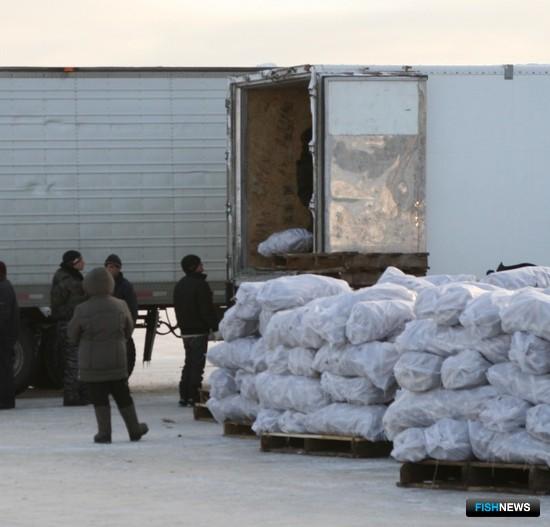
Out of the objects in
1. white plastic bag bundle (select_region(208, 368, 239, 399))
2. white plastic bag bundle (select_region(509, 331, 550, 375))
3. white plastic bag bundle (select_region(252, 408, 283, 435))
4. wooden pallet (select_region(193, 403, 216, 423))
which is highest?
white plastic bag bundle (select_region(509, 331, 550, 375))

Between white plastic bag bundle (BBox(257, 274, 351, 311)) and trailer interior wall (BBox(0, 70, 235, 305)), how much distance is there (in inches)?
224

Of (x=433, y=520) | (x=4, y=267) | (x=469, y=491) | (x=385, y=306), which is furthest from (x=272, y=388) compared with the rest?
(x=4, y=267)

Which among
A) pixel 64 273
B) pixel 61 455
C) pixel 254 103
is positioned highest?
pixel 254 103

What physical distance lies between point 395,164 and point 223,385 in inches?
133

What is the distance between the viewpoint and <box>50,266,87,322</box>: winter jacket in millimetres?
18844

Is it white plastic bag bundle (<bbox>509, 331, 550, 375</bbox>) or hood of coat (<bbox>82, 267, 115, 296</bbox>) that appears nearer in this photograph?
white plastic bag bundle (<bbox>509, 331, 550, 375</bbox>)

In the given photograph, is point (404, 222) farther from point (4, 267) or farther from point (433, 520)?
point (433, 520)

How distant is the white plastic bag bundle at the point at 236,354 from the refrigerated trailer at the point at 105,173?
16.2 ft

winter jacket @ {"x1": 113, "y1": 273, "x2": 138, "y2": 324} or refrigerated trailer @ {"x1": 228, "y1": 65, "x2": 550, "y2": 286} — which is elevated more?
refrigerated trailer @ {"x1": 228, "y1": 65, "x2": 550, "y2": 286}

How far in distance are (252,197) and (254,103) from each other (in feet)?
3.41

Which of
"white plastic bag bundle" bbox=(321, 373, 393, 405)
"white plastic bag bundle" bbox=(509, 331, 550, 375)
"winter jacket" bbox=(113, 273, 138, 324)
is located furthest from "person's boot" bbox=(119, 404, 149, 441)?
"white plastic bag bundle" bbox=(509, 331, 550, 375)

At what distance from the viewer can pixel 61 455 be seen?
44.8 feet

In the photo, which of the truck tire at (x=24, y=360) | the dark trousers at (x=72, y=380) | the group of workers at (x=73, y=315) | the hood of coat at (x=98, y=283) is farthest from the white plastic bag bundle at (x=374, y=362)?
the truck tire at (x=24, y=360)

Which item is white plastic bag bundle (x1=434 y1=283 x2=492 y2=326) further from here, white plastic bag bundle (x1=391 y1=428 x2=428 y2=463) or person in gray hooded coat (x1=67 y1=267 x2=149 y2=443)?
person in gray hooded coat (x1=67 y1=267 x2=149 y2=443)
